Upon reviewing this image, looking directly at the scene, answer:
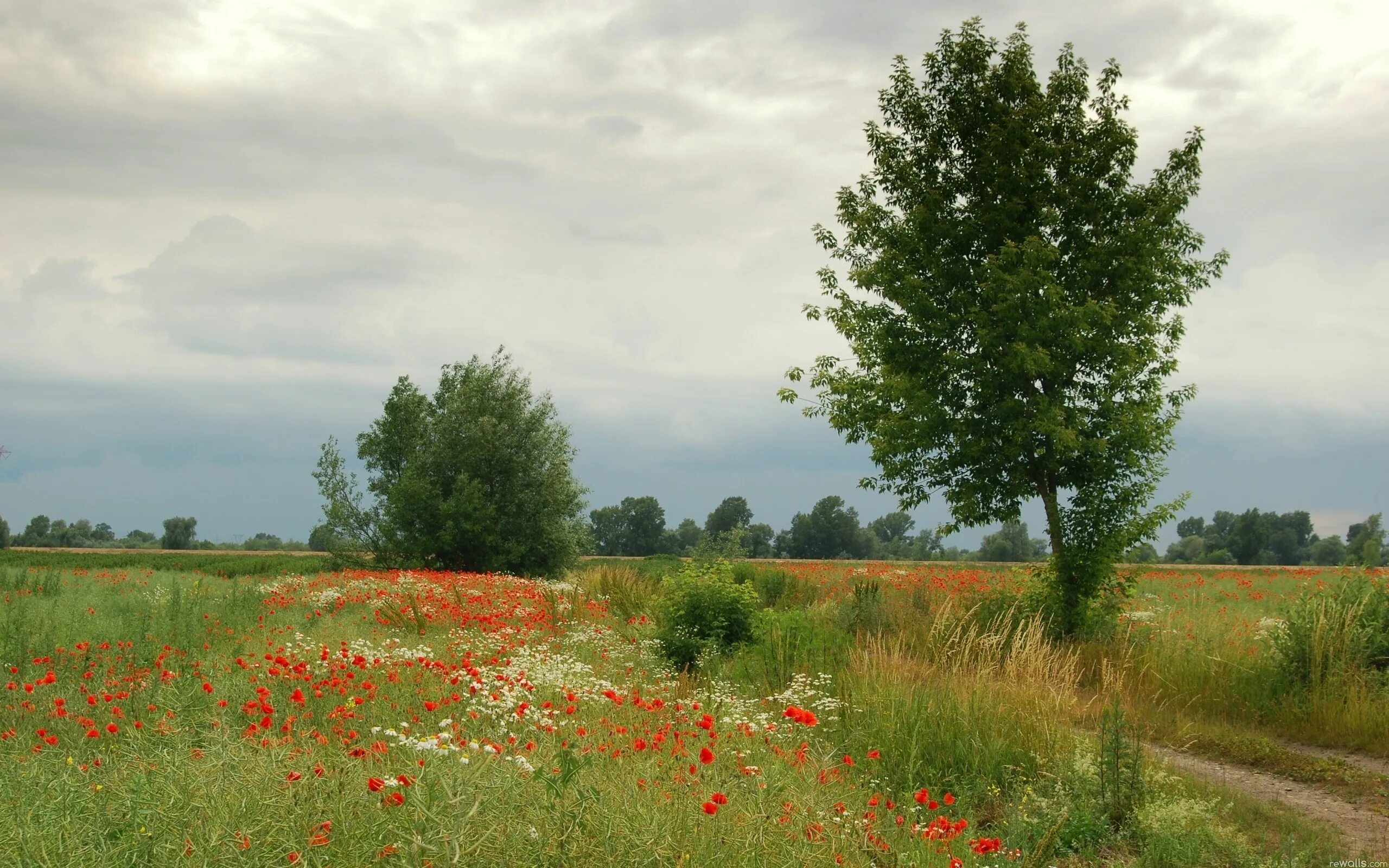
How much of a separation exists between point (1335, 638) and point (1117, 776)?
6109mm

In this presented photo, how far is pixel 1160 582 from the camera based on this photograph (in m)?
21.6

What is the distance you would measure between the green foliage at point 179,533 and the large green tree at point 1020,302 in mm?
59916

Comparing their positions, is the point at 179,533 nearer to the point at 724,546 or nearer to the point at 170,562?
the point at 170,562

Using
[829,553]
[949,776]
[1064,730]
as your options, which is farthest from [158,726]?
[829,553]

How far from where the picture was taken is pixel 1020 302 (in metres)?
13.3

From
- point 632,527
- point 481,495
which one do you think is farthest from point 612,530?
point 481,495

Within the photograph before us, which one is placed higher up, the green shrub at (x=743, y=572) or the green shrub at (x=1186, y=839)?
the green shrub at (x=743, y=572)

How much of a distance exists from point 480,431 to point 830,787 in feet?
90.2

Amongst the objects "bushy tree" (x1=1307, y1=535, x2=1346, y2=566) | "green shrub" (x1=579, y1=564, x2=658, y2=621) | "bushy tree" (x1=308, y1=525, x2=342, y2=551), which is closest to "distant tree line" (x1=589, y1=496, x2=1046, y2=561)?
"bushy tree" (x1=1307, y1=535, x2=1346, y2=566)

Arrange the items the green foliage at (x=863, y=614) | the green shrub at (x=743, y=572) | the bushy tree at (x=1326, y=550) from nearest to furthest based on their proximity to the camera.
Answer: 1. the green foliage at (x=863, y=614)
2. the green shrub at (x=743, y=572)
3. the bushy tree at (x=1326, y=550)

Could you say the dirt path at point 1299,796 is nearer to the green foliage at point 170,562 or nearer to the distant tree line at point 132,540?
the green foliage at point 170,562

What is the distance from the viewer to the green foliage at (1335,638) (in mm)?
10141

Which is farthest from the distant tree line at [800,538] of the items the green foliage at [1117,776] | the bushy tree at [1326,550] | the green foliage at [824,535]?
the green foliage at [1117,776]

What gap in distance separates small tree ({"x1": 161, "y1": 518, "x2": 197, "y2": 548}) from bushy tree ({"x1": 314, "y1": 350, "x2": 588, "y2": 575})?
37.1 m
